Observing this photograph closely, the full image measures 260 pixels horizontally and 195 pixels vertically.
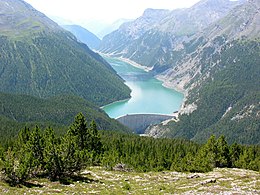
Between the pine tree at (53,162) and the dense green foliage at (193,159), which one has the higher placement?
the pine tree at (53,162)

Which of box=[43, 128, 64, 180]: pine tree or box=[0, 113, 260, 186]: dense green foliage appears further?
box=[43, 128, 64, 180]: pine tree

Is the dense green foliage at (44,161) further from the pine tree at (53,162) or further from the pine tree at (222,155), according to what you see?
the pine tree at (222,155)

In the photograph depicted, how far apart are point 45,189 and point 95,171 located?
2166cm

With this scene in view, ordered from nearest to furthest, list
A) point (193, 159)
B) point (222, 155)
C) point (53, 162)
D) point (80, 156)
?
1. point (53, 162)
2. point (80, 156)
3. point (193, 159)
4. point (222, 155)

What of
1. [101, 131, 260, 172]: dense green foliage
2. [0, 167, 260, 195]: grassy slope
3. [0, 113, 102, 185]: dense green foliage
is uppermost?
[0, 113, 102, 185]: dense green foliage

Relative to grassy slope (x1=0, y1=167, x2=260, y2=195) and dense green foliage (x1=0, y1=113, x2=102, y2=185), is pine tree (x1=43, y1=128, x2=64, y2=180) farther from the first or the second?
grassy slope (x1=0, y1=167, x2=260, y2=195)

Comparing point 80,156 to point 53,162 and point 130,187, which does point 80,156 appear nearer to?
point 53,162

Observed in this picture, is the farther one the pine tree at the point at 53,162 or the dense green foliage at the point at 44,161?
the pine tree at the point at 53,162

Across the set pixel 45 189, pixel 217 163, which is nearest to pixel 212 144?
pixel 217 163

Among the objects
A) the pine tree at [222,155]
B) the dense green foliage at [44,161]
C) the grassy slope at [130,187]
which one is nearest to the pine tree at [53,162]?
the dense green foliage at [44,161]

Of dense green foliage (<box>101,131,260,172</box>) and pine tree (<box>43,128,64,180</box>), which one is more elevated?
pine tree (<box>43,128,64,180</box>)

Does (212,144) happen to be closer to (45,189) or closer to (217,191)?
(217,191)

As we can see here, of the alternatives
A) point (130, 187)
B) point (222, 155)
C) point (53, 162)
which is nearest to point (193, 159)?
point (222, 155)

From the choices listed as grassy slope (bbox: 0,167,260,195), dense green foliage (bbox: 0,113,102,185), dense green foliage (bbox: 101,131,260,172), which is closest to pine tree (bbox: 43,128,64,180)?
dense green foliage (bbox: 0,113,102,185)
